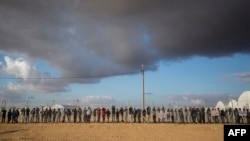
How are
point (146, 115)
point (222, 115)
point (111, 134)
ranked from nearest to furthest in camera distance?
point (111, 134), point (222, 115), point (146, 115)

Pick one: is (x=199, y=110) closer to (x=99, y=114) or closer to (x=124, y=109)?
(x=124, y=109)

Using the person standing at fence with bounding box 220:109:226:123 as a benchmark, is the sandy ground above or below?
below

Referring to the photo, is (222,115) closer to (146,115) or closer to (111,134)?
(146,115)

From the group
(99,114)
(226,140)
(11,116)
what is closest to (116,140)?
(226,140)

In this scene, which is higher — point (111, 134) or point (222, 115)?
point (222, 115)

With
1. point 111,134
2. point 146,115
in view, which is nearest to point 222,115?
point 146,115

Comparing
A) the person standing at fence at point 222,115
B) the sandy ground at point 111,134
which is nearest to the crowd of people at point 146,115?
the person standing at fence at point 222,115

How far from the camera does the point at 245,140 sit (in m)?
8.72

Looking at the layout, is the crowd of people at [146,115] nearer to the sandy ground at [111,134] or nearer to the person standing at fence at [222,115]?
the person standing at fence at [222,115]

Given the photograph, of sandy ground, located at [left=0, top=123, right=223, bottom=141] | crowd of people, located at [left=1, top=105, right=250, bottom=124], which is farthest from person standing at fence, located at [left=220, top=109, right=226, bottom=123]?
sandy ground, located at [left=0, top=123, right=223, bottom=141]

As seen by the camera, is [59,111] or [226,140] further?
[59,111]

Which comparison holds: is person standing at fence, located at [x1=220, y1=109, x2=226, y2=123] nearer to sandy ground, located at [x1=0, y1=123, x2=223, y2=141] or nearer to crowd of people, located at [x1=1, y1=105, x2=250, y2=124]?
crowd of people, located at [x1=1, y1=105, x2=250, y2=124]

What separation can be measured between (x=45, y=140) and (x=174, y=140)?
7.62 meters

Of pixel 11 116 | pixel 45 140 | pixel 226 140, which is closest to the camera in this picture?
pixel 226 140
